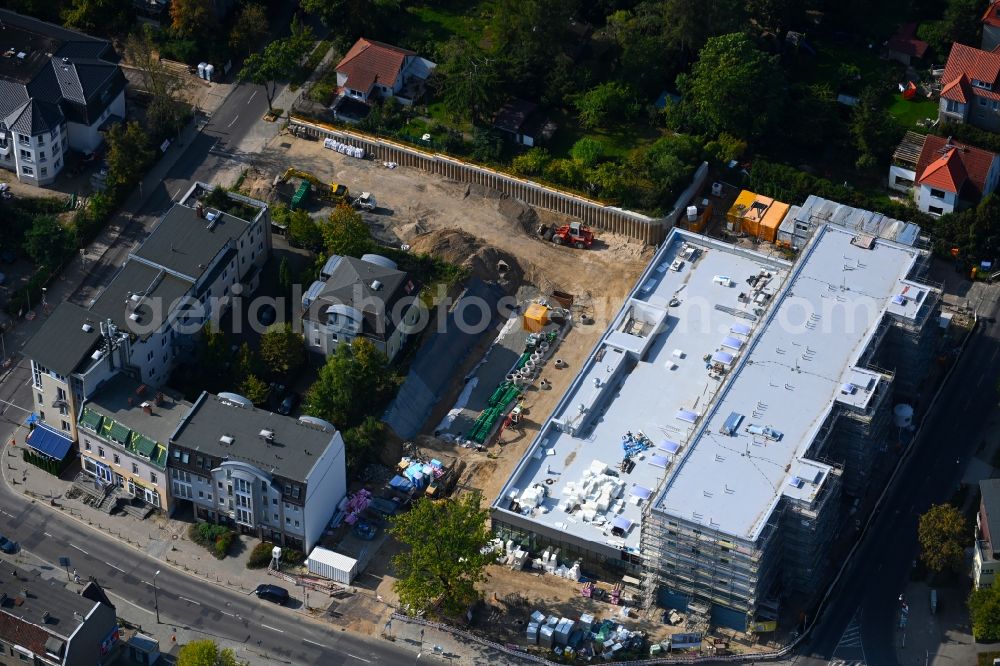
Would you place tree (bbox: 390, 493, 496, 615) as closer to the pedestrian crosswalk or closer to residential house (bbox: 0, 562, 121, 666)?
residential house (bbox: 0, 562, 121, 666)

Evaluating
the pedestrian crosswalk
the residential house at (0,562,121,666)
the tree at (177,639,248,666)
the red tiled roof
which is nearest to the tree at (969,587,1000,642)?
the pedestrian crosswalk

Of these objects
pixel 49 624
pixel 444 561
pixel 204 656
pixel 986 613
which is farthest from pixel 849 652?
pixel 49 624

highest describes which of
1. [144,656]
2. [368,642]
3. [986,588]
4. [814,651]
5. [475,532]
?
[986,588]

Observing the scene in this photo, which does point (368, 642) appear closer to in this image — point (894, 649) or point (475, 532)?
point (475, 532)

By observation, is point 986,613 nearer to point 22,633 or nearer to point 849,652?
point 849,652

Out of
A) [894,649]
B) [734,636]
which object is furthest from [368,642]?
[894,649]
